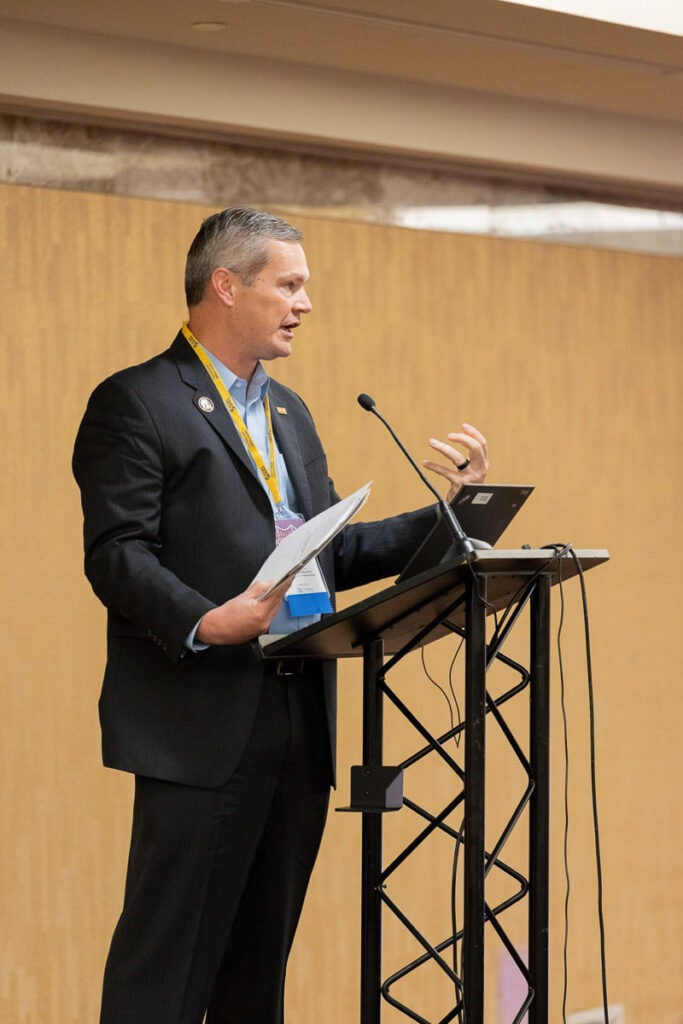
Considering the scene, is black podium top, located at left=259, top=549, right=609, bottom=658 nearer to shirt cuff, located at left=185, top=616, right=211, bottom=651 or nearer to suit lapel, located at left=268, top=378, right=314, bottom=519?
shirt cuff, located at left=185, top=616, right=211, bottom=651

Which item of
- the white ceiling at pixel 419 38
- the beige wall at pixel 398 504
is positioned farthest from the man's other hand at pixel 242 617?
the white ceiling at pixel 419 38

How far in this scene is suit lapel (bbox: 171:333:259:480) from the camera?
250 cm

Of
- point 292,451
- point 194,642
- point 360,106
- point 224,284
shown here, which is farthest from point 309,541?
point 360,106

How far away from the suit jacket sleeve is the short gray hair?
0.29 metres

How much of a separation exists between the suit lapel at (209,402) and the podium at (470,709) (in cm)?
41

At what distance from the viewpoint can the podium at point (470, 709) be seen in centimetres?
218

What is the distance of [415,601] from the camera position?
2.21m

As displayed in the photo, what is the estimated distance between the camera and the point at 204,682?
246 cm

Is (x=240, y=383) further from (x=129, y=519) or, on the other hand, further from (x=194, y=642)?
(x=194, y=642)

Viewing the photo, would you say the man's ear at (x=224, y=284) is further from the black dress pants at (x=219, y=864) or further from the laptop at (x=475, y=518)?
the black dress pants at (x=219, y=864)

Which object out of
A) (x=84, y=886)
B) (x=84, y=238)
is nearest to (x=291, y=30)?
(x=84, y=238)

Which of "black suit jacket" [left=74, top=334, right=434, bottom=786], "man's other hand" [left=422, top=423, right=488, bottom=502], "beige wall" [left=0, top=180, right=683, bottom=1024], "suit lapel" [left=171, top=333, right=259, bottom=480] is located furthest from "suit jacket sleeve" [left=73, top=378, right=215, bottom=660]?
"beige wall" [left=0, top=180, right=683, bottom=1024]

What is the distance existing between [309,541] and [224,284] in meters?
0.80

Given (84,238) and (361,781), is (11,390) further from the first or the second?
(361,781)
